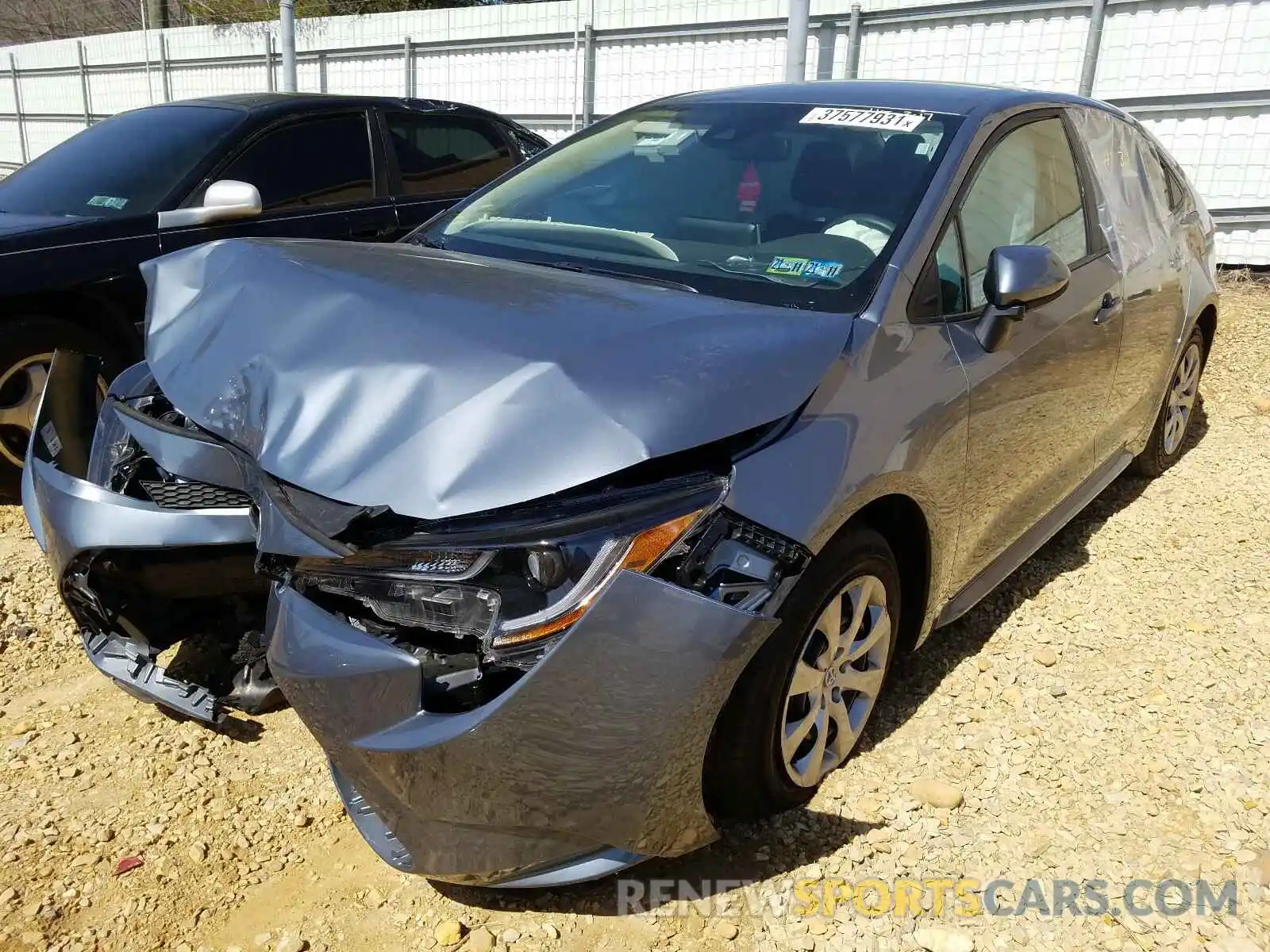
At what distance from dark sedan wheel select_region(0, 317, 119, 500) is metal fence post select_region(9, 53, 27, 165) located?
686 inches

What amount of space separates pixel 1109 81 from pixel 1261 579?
5.41m

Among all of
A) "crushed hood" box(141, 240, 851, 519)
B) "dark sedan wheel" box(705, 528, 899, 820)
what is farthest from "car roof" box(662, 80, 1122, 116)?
"dark sedan wheel" box(705, 528, 899, 820)

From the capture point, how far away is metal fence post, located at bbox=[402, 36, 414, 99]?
12.2 meters

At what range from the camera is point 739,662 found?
1.95 metres

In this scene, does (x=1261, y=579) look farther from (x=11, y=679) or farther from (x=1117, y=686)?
(x=11, y=679)

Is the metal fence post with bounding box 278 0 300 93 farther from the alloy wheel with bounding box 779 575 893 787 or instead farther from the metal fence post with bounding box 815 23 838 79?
the alloy wheel with bounding box 779 575 893 787

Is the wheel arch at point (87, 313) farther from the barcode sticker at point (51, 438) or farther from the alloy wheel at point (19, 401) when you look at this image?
the barcode sticker at point (51, 438)

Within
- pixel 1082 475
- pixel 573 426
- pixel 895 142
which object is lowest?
pixel 1082 475

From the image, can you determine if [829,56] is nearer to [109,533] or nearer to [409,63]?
[409,63]

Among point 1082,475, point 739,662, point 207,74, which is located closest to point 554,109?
point 207,74

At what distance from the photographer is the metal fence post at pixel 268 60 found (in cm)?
1412

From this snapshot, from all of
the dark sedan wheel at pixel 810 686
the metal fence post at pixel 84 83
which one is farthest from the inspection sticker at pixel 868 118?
the metal fence post at pixel 84 83

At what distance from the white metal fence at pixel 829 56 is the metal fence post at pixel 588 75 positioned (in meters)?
0.02

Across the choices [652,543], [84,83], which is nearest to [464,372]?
[652,543]
